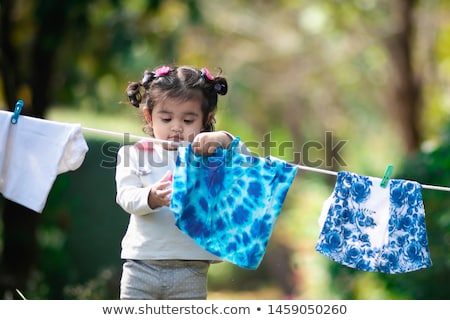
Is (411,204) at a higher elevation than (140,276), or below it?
higher

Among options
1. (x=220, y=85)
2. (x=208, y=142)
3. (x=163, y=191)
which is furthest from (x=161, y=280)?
(x=220, y=85)

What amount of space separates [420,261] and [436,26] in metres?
8.58

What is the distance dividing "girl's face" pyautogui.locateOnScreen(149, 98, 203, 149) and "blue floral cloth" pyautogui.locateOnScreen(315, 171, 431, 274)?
2.19 feet

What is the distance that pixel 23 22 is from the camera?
6.90 metres

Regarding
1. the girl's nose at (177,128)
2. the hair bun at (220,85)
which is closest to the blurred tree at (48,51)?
the hair bun at (220,85)

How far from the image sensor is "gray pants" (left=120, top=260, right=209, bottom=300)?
3406 mm

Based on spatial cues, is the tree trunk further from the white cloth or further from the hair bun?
the white cloth

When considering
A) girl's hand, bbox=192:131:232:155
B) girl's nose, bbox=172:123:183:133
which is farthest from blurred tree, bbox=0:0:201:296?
girl's hand, bbox=192:131:232:155

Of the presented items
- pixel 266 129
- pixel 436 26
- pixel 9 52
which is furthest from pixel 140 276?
pixel 266 129

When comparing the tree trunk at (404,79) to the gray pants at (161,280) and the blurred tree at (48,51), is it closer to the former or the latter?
the blurred tree at (48,51)

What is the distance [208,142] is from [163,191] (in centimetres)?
27

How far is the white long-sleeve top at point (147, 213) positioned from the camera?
3387 millimetres

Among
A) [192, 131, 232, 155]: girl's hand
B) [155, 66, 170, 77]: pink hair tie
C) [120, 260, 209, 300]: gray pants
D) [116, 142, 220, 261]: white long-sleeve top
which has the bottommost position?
[120, 260, 209, 300]: gray pants
